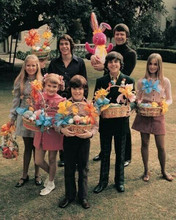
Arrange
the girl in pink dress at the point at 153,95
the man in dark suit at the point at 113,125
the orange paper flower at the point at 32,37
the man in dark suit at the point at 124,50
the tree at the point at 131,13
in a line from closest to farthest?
the man in dark suit at the point at 113,125
the girl in pink dress at the point at 153,95
the man in dark suit at the point at 124,50
the orange paper flower at the point at 32,37
the tree at the point at 131,13

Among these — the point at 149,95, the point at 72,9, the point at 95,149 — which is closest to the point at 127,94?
the point at 149,95

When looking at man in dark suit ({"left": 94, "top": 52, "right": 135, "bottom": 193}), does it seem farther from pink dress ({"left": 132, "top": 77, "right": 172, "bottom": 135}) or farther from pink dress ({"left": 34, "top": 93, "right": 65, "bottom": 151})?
pink dress ({"left": 34, "top": 93, "right": 65, "bottom": 151})

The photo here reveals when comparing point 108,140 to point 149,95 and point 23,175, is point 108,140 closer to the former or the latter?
point 149,95

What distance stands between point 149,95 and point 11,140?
1.96 m

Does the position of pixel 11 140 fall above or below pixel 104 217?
above

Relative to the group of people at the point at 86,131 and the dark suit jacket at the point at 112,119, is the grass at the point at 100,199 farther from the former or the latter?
the dark suit jacket at the point at 112,119

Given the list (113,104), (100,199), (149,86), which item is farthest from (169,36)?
(100,199)

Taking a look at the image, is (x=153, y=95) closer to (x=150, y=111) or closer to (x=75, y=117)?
(x=150, y=111)

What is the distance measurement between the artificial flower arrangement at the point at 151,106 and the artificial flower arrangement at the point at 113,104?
0.36 meters

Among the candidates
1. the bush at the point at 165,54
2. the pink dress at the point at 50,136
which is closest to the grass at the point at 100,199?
the pink dress at the point at 50,136

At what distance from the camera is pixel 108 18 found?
13.2 m

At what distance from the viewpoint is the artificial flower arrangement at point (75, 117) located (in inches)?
121

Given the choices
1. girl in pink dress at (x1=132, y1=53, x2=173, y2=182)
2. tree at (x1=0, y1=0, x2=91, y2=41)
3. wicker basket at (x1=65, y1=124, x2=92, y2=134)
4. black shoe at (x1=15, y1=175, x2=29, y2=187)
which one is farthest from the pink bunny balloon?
tree at (x1=0, y1=0, x2=91, y2=41)

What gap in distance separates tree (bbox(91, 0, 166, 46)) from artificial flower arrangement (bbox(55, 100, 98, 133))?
10109mm
